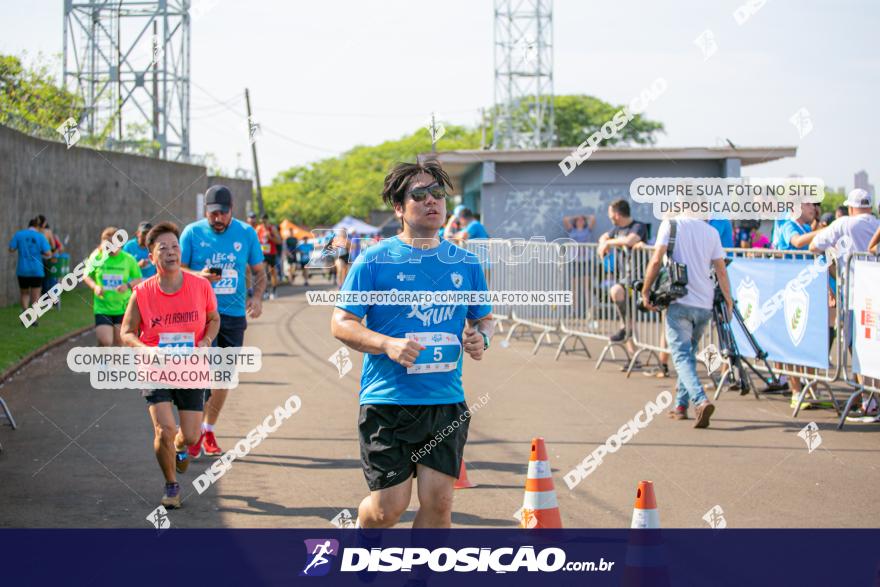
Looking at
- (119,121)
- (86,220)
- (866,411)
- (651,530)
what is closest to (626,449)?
(866,411)

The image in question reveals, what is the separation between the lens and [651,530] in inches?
193

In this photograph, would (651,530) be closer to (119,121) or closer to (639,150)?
(639,150)

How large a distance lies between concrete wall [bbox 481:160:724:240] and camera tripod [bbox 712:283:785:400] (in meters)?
13.5

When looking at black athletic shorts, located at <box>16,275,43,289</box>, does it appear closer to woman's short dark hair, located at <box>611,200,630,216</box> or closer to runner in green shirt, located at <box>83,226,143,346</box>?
runner in green shirt, located at <box>83,226,143,346</box>

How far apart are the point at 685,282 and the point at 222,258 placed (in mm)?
4316

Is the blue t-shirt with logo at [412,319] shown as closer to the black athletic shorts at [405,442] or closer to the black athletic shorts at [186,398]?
the black athletic shorts at [405,442]

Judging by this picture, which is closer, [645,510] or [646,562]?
[646,562]

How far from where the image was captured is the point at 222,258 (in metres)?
9.14

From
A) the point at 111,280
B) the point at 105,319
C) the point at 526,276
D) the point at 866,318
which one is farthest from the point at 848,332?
the point at 105,319

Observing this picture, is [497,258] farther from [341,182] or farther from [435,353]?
[341,182]

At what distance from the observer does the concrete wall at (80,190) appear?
80.9ft

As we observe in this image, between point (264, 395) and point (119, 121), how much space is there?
28796 millimetres

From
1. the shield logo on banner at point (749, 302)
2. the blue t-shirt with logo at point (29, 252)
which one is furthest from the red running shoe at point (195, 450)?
the blue t-shirt with logo at point (29, 252)

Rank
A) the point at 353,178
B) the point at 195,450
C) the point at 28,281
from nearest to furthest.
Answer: the point at 195,450 < the point at 28,281 < the point at 353,178
